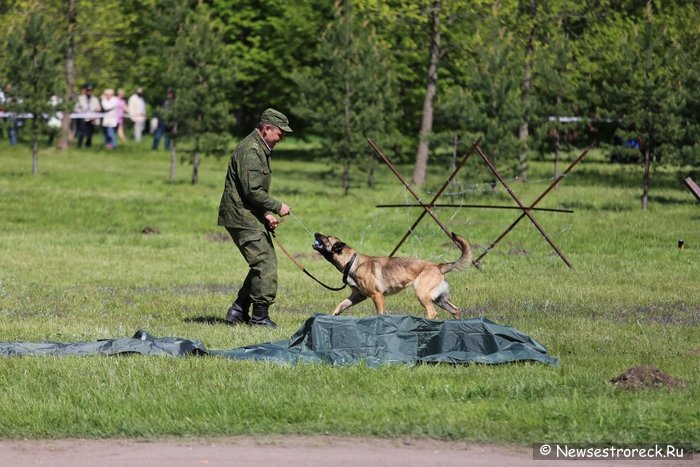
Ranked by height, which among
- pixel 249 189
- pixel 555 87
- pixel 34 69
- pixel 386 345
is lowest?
pixel 386 345

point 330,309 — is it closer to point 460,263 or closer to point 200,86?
point 460,263

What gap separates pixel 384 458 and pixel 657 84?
2138cm

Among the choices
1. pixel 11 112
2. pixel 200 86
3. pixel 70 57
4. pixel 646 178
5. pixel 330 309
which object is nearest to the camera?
pixel 330 309

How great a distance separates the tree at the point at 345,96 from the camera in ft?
105

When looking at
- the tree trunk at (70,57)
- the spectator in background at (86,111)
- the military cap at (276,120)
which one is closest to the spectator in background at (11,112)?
the tree trunk at (70,57)

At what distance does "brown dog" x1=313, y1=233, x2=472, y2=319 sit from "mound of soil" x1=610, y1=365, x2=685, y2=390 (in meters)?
3.64

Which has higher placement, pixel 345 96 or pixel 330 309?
pixel 345 96

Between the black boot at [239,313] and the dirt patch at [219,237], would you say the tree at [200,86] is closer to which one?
the dirt patch at [219,237]

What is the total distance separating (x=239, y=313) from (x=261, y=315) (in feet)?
1.15

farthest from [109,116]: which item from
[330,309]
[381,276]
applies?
[381,276]

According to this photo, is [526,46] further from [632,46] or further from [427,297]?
[427,297]

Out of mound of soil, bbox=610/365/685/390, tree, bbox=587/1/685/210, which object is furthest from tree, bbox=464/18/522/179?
mound of soil, bbox=610/365/685/390

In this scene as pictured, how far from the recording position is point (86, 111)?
141ft

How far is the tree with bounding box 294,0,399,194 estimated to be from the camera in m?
31.9
